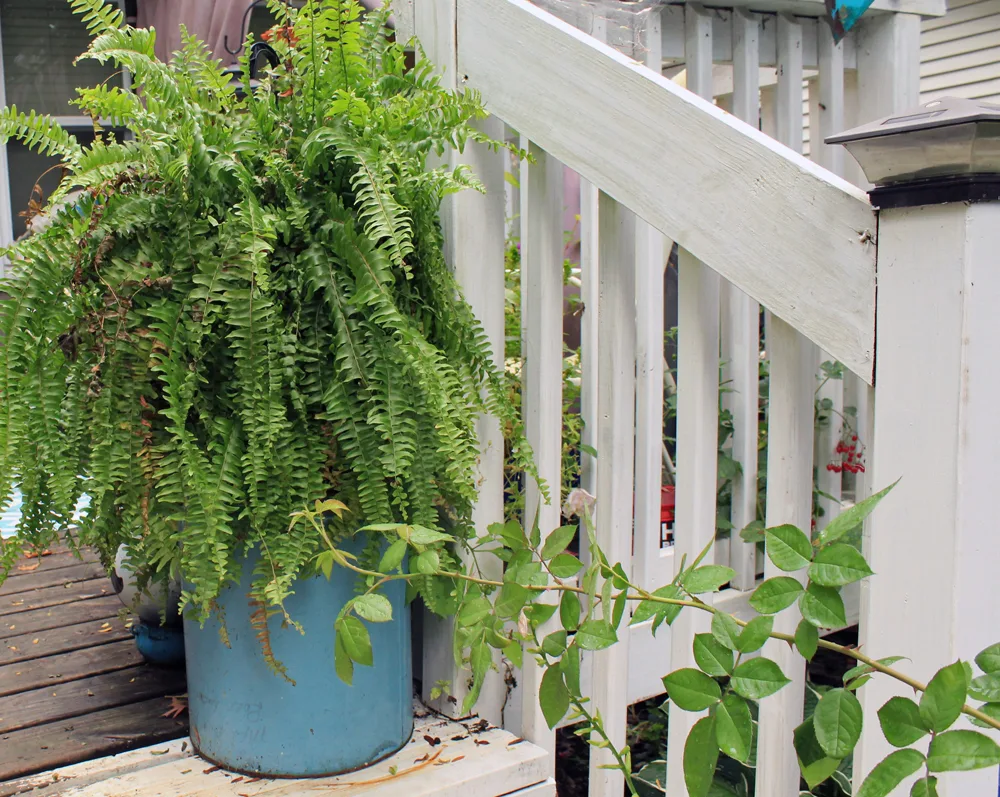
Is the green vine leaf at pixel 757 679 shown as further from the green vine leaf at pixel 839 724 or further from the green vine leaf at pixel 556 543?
the green vine leaf at pixel 556 543

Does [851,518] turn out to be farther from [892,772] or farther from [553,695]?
[553,695]

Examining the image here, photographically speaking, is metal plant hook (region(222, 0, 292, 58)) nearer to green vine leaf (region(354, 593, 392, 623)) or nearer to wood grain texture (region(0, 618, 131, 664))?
wood grain texture (region(0, 618, 131, 664))

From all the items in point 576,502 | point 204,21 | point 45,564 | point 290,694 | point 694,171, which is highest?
point 204,21

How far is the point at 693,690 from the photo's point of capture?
0.81m

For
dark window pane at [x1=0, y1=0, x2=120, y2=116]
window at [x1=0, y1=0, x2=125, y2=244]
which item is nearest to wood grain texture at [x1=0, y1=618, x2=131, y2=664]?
window at [x1=0, y1=0, x2=125, y2=244]

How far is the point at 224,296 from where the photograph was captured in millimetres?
1026

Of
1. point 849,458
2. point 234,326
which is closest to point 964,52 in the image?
point 849,458

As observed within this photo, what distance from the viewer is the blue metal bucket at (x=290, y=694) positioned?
120 cm

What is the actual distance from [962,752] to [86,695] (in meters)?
1.41

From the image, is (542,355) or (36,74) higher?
(36,74)

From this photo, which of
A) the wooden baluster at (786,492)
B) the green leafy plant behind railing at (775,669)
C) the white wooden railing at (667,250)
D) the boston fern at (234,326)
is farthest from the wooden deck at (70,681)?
the wooden baluster at (786,492)

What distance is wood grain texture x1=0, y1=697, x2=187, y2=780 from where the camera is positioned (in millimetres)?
1294

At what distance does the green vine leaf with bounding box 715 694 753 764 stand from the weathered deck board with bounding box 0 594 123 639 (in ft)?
4.84

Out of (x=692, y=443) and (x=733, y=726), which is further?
(x=692, y=443)
